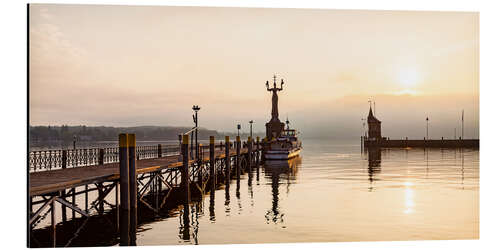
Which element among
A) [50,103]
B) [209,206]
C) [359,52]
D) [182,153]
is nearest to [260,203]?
[209,206]

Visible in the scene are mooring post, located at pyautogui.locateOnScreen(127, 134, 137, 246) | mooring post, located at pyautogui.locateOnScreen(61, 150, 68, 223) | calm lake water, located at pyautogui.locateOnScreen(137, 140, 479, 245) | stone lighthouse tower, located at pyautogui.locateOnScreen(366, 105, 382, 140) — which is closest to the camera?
calm lake water, located at pyautogui.locateOnScreen(137, 140, 479, 245)

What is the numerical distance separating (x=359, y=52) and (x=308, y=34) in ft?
10.8

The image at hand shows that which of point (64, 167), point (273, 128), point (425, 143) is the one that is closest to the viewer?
point (64, 167)

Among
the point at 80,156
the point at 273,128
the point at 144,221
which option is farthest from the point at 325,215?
the point at 273,128

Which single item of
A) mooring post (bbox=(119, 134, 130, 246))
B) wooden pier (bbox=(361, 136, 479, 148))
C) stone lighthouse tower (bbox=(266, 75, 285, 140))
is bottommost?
wooden pier (bbox=(361, 136, 479, 148))

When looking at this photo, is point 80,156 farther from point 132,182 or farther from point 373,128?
point 373,128

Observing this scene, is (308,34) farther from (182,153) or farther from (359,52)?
(182,153)

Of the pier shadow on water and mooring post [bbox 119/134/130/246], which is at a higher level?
mooring post [bbox 119/134/130/246]

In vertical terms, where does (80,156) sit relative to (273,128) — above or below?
below

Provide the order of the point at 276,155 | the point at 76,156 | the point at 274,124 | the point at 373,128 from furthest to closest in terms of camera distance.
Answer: the point at 373,128
the point at 274,124
the point at 276,155
the point at 76,156

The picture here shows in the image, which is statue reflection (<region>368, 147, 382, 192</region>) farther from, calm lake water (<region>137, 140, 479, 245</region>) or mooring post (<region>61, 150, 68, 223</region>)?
mooring post (<region>61, 150, 68, 223</region>)

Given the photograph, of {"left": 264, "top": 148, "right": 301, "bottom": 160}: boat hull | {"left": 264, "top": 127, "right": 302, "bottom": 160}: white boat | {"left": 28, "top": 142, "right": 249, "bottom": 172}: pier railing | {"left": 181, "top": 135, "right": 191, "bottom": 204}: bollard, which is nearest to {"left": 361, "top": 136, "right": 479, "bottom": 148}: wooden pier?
{"left": 264, "top": 127, "right": 302, "bottom": 160}: white boat

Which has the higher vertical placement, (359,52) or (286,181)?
(359,52)
